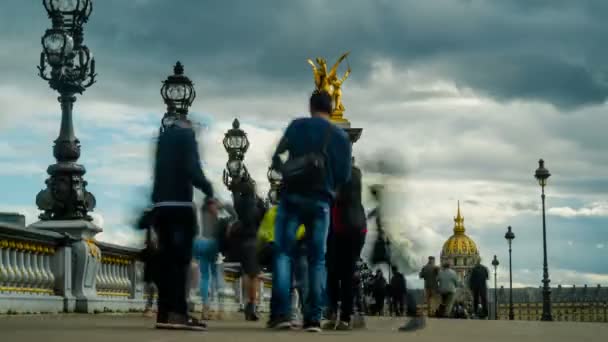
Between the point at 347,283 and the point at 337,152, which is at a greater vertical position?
the point at 337,152

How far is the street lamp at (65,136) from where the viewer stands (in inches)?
690

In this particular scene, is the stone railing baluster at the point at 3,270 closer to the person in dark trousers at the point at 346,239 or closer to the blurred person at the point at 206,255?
the blurred person at the point at 206,255

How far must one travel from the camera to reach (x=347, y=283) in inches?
478

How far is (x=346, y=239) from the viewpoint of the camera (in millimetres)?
11859

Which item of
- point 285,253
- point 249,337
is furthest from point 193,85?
point 249,337

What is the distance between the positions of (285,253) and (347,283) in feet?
4.71

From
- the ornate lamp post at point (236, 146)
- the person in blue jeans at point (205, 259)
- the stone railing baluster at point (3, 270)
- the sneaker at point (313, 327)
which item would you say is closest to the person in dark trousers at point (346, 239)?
the sneaker at point (313, 327)

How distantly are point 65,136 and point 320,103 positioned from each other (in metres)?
7.81

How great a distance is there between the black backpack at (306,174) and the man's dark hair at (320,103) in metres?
0.27

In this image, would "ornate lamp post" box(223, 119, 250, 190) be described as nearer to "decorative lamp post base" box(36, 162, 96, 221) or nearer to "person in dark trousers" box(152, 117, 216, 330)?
"decorative lamp post base" box(36, 162, 96, 221)

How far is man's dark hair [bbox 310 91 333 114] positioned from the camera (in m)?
10.7

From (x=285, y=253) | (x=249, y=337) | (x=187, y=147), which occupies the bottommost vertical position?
(x=249, y=337)

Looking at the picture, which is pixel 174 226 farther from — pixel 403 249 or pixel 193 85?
pixel 193 85

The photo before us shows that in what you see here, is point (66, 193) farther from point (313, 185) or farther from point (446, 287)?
point (446, 287)
